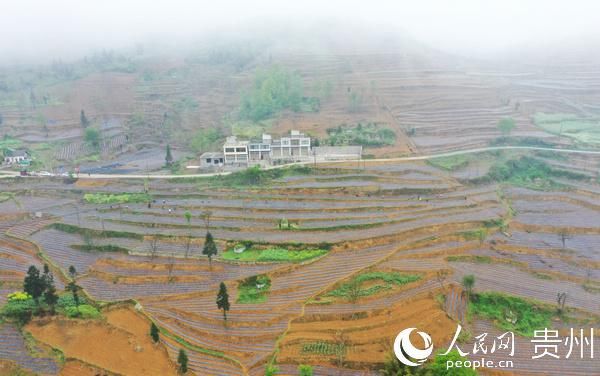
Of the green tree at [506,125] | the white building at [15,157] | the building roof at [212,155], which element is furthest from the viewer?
the green tree at [506,125]

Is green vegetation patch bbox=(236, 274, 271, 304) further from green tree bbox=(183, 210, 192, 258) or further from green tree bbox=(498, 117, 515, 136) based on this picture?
green tree bbox=(498, 117, 515, 136)

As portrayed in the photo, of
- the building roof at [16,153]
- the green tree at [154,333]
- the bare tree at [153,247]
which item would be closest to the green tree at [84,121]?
the building roof at [16,153]

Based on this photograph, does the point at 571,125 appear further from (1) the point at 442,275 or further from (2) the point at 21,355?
(2) the point at 21,355

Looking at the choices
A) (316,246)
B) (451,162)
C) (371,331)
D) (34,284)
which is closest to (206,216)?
(316,246)

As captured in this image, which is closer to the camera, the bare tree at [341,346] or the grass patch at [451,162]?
the bare tree at [341,346]

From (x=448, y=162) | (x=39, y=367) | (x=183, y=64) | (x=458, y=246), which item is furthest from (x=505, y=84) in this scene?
(x=39, y=367)

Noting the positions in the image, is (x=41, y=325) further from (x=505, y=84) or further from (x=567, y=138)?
(x=505, y=84)

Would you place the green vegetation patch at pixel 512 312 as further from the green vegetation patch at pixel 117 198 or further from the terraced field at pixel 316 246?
the green vegetation patch at pixel 117 198
